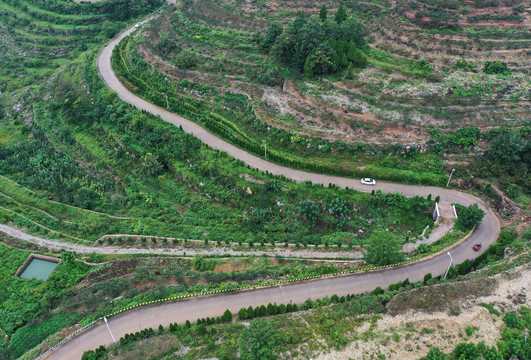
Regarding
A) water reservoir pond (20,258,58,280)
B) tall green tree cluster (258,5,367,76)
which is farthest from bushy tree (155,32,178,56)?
water reservoir pond (20,258,58,280)

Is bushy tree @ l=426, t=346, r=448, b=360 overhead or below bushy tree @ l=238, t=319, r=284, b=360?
overhead

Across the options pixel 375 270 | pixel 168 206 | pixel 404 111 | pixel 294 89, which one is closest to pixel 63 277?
pixel 168 206

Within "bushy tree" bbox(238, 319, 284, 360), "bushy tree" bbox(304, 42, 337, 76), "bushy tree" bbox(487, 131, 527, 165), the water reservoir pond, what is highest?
"bushy tree" bbox(304, 42, 337, 76)

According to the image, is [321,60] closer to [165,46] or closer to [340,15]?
[340,15]

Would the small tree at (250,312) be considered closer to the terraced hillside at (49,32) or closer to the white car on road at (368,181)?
the white car on road at (368,181)

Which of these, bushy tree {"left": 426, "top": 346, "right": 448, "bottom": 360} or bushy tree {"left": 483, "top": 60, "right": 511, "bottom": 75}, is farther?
bushy tree {"left": 483, "top": 60, "right": 511, "bottom": 75}

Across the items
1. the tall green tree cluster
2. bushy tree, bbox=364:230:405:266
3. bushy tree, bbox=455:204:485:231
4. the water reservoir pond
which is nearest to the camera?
bushy tree, bbox=364:230:405:266

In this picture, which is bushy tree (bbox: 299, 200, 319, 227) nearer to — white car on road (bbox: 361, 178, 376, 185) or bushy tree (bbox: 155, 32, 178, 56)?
white car on road (bbox: 361, 178, 376, 185)
